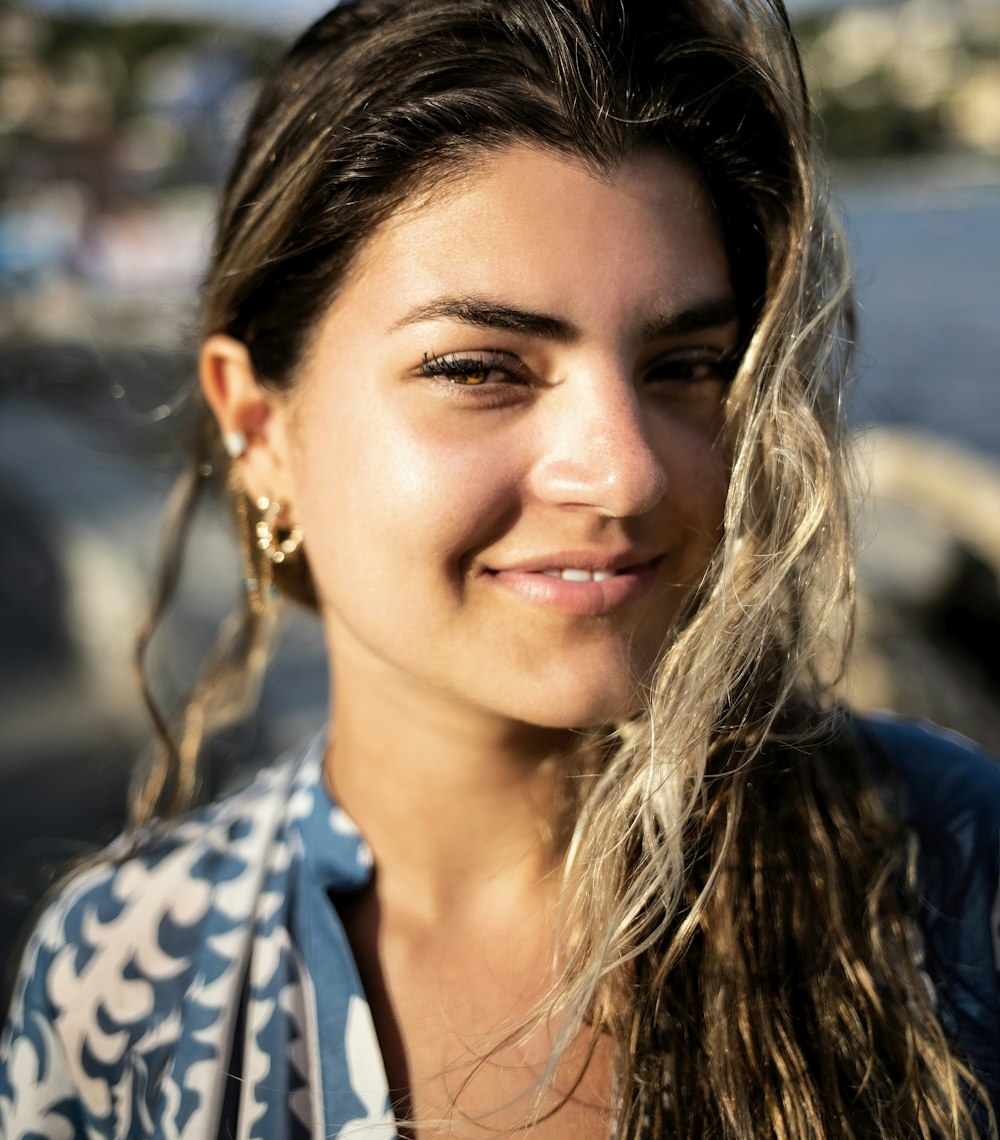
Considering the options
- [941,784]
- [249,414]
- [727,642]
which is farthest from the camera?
[249,414]

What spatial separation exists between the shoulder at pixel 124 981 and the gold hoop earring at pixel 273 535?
1.43ft

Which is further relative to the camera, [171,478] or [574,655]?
[171,478]

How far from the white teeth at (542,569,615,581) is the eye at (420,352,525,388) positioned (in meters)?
0.24

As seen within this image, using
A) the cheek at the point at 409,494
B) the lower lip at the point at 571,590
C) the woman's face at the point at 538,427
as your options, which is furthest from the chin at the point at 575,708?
the cheek at the point at 409,494

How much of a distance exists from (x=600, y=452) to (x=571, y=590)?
175mm

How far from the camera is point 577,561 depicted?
1296 mm

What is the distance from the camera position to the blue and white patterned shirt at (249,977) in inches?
54.3

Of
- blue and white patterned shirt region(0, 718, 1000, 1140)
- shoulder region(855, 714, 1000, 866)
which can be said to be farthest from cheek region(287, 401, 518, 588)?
shoulder region(855, 714, 1000, 866)

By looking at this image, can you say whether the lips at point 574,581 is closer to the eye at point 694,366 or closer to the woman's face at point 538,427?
the woman's face at point 538,427

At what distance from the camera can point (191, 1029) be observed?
1.45 metres

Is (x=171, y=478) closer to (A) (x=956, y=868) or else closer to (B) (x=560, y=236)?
(B) (x=560, y=236)

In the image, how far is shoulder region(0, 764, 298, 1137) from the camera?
1479mm

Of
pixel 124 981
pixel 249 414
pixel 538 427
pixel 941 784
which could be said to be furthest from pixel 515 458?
pixel 124 981

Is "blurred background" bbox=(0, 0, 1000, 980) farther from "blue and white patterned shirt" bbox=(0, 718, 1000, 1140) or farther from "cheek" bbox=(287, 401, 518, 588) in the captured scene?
"cheek" bbox=(287, 401, 518, 588)
